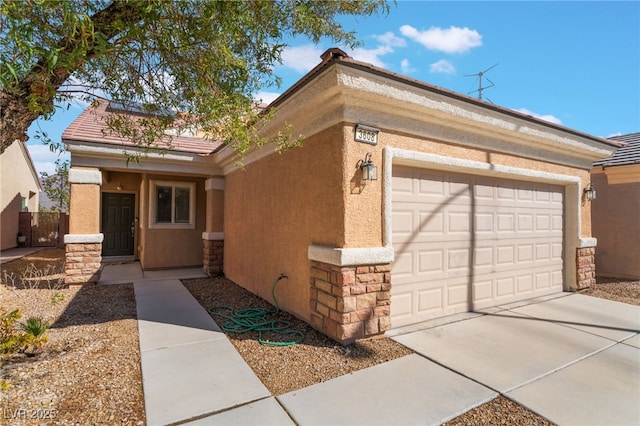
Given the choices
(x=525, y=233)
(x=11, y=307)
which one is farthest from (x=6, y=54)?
(x=525, y=233)

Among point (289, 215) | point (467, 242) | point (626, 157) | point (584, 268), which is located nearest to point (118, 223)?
point (289, 215)

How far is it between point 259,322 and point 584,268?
7.23m

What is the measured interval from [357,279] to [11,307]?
6.56 m

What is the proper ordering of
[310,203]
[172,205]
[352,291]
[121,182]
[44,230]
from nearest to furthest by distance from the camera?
[352,291], [310,203], [172,205], [121,182], [44,230]

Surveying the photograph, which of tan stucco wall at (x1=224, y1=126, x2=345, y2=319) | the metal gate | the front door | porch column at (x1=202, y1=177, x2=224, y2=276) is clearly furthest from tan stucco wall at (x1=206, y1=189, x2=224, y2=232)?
the metal gate

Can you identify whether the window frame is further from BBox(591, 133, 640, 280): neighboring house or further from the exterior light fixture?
BBox(591, 133, 640, 280): neighboring house

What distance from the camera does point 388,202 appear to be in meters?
4.45

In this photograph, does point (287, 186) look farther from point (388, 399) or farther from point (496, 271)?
point (496, 271)

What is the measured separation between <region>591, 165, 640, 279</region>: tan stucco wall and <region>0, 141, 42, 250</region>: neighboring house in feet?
70.2

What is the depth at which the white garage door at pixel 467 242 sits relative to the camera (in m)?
4.88

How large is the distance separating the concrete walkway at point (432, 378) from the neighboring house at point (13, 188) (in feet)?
49.4

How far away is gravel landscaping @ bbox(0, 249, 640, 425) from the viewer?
2.74m

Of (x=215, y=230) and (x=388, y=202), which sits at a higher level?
(x=388, y=202)

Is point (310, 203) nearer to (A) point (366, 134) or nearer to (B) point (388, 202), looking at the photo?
(B) point (388, 202)
